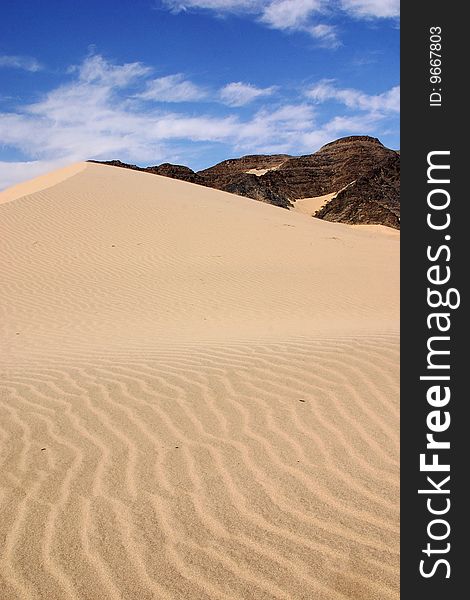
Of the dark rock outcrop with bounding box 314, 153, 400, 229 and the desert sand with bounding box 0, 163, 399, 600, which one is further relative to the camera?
the dark rock outcrop with bounding box 314, 153, 400, 229

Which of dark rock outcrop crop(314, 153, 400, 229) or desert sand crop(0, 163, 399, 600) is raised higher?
dark rock outcrop crop(314, 153, 400, 229)

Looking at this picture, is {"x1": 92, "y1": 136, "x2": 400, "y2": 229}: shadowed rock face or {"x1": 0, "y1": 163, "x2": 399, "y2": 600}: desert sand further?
{"x1": 92, "y1": 136, "x2": 400, "y2": 229}: shadowed rock face

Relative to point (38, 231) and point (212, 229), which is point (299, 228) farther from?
point (38, 231)

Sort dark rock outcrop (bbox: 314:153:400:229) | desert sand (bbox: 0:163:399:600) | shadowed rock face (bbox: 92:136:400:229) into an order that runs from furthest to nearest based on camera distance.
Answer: shadowed rock face (bbox: 92:136:400:229) < dark rock outcrop (bbox: 314:153:400:229) < desert sand (bbox: 0:163:399:600)

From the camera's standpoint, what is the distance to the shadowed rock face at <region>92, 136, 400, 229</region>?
47.5 m

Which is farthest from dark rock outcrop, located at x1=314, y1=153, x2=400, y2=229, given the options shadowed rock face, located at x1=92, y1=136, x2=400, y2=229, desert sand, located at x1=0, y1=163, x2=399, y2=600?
desert sand, located at x1=0, y1=163, x2=399, y2=600

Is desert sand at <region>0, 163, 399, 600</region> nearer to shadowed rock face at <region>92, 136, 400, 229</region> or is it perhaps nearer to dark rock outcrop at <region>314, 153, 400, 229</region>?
dark rock outcrop at <region>314, 153, 400, 229</region>

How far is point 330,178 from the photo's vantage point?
77625mm

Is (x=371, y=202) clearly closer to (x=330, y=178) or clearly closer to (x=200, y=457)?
(x=330, y=178)

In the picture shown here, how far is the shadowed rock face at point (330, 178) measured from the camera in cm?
4753

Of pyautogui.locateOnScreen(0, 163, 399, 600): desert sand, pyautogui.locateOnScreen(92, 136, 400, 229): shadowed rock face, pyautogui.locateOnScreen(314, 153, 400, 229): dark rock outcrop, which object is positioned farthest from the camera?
pyautogui.locateOnScreen(92, 136, 400, 229): shadowed rock face

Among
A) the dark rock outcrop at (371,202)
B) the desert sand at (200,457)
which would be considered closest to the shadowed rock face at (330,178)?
the dark rock outcrop at (371,202)

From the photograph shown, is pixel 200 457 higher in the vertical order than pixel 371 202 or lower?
lower

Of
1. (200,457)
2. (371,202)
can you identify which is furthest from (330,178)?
(200,457)
